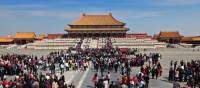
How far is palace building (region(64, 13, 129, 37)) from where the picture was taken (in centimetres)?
11425

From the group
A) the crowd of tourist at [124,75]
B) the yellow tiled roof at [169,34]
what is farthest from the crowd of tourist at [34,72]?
the yellow tiled roof at [169,34]

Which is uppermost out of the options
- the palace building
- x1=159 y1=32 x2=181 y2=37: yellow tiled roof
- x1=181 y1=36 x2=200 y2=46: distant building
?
the palace building

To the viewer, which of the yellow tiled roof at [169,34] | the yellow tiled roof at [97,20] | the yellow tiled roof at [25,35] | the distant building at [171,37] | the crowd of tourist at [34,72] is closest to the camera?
the crowd of tourist at [34,72]

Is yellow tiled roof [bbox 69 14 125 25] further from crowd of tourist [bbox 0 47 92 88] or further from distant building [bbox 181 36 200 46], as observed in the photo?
crowd of tourist [bbox 0 47 92 88]

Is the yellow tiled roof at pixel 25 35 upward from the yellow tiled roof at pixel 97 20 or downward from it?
downward

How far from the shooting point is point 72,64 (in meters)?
37.4

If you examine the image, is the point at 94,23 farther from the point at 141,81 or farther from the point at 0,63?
the point at 141,81

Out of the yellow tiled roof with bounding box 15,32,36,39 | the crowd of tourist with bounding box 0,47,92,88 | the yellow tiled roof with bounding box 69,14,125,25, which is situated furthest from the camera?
the yellow tiled roof with bounding box 69,14,125,25

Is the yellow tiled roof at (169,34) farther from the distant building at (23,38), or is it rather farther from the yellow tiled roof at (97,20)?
the distant building at (23,38)

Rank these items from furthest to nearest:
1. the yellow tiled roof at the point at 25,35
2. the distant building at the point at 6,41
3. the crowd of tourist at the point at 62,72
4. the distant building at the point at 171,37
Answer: the distant building at the point at 171,37, the yellow tiled roof at the point at 25,35, the distant building at the point at 6,41, the crowd of tourist at the point at 62,72

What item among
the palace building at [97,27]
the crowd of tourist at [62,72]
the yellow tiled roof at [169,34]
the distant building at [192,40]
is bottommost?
the distant building at [192,40]

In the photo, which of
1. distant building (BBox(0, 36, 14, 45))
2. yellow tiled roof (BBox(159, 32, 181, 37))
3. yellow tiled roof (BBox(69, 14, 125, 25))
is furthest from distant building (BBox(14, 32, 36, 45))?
yellow tiled roof (BBox(159, 32, 181, 37))

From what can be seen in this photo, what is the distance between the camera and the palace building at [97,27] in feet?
375

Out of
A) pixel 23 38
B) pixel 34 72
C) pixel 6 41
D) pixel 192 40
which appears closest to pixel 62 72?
pixel 34 72
